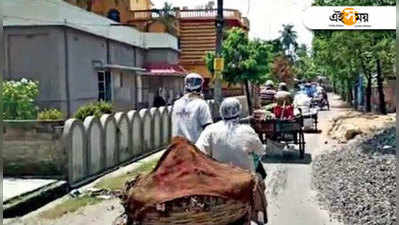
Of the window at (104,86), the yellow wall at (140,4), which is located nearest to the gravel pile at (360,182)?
the window at (104,86)

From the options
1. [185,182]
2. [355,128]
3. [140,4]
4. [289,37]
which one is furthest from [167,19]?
[289,37]

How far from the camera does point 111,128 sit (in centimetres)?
1386

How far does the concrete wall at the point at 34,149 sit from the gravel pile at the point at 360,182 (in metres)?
4.62

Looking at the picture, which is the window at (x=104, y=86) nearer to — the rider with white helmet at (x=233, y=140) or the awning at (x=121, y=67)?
the awning at (x=121, y=67)

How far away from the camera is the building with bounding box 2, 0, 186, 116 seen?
2123 centimetres

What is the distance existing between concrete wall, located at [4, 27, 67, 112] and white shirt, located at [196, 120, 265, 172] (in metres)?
16.1

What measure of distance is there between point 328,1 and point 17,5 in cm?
996

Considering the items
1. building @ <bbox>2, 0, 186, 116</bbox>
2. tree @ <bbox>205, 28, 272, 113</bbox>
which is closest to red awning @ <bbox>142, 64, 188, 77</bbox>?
tree @ <bbox>205, 28, 272, 113</bbox>

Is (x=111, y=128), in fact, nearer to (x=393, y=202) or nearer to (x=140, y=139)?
(x=140, y=139)

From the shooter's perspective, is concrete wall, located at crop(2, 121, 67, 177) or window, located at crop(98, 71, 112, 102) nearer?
concrete wall, located at crop(2, 121, 67, 177)

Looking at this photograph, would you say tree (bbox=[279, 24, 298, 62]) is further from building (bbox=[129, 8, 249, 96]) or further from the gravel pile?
the gravel pile

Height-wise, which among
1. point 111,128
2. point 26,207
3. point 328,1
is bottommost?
point 26,207

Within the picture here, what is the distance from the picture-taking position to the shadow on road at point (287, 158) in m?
14.8

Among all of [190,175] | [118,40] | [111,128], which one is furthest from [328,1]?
[190,175]
